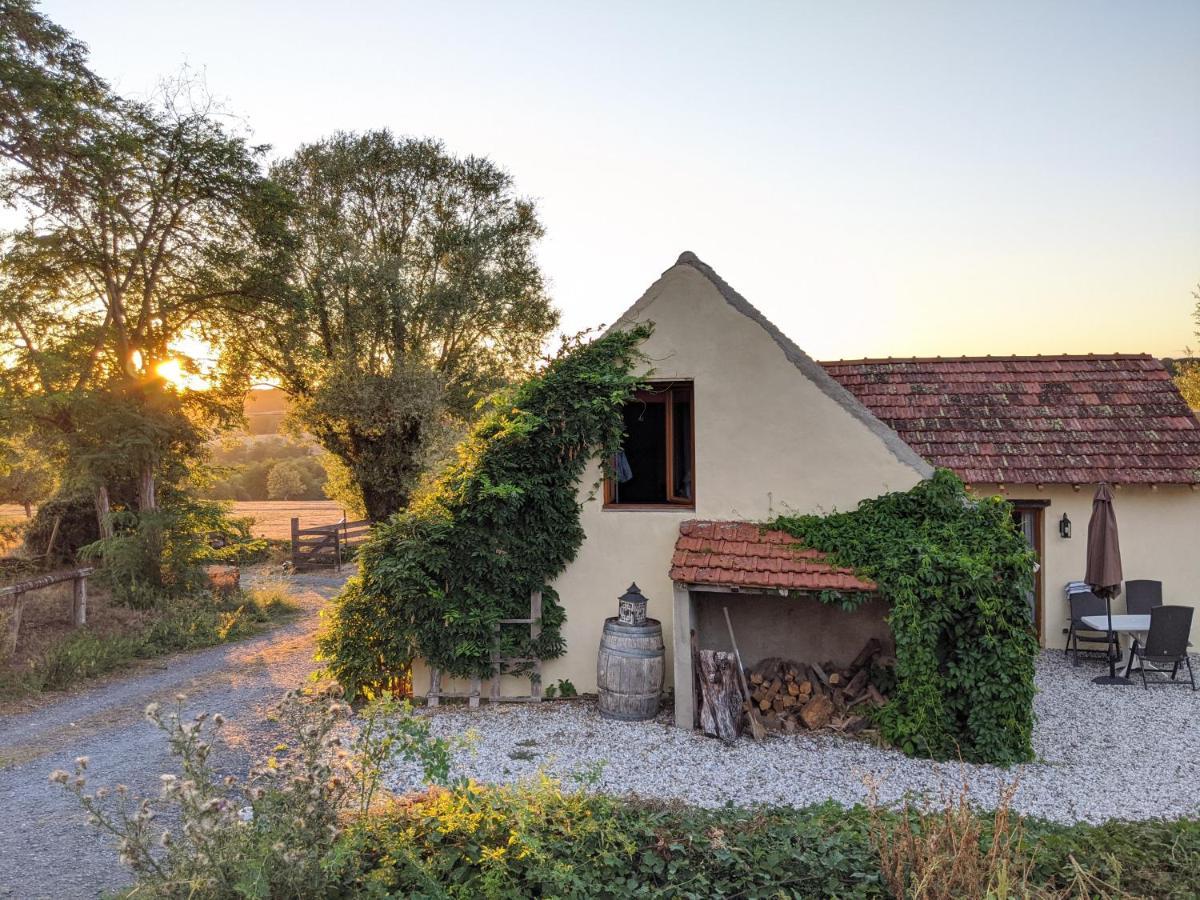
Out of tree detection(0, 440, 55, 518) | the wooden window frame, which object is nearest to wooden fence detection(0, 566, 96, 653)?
tree detection(0, 440, 55, 518)

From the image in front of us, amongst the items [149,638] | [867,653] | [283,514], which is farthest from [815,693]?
[283,514]

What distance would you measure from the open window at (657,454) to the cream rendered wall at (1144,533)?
4981 mm

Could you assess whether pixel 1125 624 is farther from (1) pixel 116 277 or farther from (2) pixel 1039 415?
(1) pixel 116 277

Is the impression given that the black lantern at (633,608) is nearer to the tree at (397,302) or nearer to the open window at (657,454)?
the open window at (657,454)

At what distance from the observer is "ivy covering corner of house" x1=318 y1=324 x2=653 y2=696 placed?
356 inches

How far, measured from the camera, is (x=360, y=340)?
72.1 feet

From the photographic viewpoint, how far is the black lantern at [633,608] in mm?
8664

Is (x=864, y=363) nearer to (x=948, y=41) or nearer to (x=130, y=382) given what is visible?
(x=948, y=41)

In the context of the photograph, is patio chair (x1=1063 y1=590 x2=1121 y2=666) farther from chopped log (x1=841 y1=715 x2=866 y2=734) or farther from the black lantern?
the black lantern

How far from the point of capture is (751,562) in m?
8.38

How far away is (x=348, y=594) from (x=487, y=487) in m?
2.27

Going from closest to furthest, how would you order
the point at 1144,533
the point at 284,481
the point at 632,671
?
the point at 632,671 → the point at 1144,533 → the point at 284,481

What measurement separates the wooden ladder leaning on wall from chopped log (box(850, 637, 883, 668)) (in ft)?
A: 13.3

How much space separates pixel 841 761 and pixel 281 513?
110 ft
